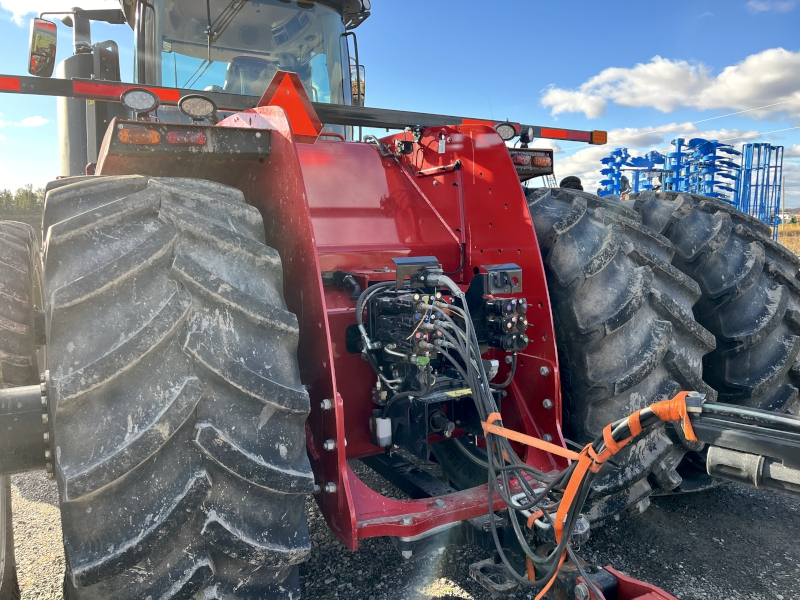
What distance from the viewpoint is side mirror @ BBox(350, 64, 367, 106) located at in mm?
4355

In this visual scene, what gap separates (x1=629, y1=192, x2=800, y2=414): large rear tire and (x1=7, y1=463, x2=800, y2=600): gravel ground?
0.63m

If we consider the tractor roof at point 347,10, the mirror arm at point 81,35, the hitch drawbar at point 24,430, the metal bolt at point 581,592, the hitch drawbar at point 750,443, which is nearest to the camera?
the hitch drawbar at point 750,443

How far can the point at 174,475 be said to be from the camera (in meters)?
1.47

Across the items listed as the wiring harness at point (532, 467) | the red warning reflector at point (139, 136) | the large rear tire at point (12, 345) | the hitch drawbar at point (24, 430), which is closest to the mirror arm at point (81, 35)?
the large rear tire at point (12, 345)

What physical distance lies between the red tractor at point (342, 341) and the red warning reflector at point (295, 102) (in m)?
0.01

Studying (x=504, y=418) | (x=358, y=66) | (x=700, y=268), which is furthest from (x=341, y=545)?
(x=358, y=66)

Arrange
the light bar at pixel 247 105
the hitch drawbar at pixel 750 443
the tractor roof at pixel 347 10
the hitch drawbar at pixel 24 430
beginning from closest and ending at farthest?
the hitch drawbar at pixel 750 443, the hitch drawbar at pixel 24 430, the light bar at pixel 247 105, the tractor roof at pixel 347 10

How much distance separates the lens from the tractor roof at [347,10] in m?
4.05

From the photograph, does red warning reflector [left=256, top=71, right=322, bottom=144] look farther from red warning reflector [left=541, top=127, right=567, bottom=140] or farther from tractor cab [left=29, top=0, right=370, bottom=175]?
red warning reflector [left=541, top=127, right=567, bottom=140]

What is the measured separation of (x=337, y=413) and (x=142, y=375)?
0.59 metres

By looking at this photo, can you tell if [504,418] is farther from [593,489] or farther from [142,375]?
[142,375]

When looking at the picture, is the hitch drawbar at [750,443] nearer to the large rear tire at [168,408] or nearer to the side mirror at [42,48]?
the large rear tire at [168,408]

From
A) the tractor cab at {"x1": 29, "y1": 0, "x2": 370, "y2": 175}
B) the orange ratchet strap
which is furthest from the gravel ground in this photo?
the tractor cab at {"x1": 29, "y1": 0, "x2": 370, "y2": 175}

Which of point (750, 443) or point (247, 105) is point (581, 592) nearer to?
point (750, 443)
